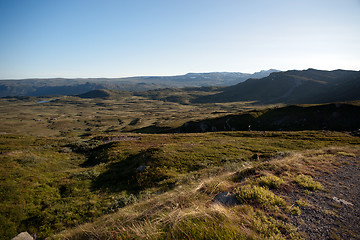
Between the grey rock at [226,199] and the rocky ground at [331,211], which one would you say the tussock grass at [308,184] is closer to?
the rocky ground at [331,211]

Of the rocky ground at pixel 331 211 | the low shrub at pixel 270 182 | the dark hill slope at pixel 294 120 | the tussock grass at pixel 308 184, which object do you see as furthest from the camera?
the dark hill slope at pixel 294 120

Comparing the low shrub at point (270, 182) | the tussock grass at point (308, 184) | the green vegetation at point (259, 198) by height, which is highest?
the green vegetation at point (259, 198)

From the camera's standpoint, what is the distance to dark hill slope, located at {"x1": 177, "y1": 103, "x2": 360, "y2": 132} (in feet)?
184

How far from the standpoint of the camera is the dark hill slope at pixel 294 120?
56094mm

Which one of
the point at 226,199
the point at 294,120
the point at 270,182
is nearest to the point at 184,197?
the point at 226,199

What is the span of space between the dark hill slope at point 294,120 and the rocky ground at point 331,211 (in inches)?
2361

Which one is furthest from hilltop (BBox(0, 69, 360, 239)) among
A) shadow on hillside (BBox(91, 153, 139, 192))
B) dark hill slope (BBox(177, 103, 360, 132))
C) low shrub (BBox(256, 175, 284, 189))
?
dark hill slope (BBox(177, 103, 360, 132))

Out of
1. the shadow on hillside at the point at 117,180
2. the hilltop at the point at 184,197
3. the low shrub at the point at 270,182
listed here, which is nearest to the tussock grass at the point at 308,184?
the hilltop at the point at 184,197

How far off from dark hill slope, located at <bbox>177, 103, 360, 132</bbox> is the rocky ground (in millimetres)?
59979

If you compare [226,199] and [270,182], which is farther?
[270,182]

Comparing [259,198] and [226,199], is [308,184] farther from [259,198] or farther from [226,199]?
[226,199]

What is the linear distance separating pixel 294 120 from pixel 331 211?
69.7 meters

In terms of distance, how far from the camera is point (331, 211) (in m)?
6.17

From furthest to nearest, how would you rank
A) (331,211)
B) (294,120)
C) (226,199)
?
1. (294,120)
2. (226,199)
3. (331,211)
